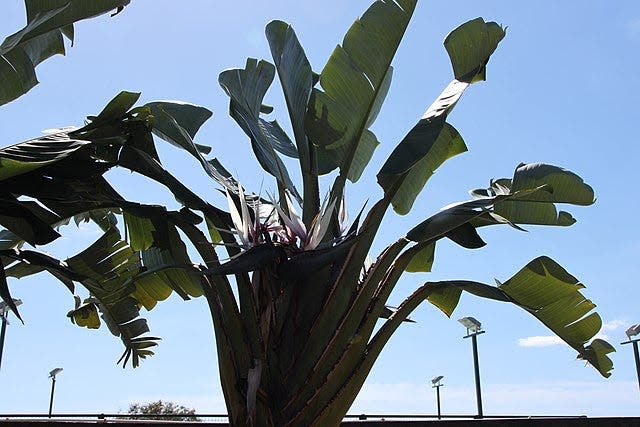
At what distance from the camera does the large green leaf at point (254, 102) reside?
5371 millimetres

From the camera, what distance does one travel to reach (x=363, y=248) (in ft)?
14.9

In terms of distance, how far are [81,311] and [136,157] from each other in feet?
6.83

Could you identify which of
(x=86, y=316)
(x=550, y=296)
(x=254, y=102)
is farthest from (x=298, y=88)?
(x=86, y=316)

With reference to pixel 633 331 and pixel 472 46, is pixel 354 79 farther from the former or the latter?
pixel 633 331

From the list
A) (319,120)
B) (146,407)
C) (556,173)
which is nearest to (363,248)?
(319,120)

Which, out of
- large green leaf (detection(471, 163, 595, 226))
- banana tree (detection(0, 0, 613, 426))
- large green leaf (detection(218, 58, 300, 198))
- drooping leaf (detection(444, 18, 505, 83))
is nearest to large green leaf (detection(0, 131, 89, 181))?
banana tree (detection(0, 0, 613, 426))

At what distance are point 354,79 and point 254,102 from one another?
911 millimetres

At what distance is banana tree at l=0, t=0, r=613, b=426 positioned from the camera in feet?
13.9

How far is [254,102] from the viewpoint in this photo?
5434mm

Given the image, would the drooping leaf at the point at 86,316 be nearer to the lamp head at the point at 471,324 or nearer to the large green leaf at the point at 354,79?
the large green leaf at the point at 354,79

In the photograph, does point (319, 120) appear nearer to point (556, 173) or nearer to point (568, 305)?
point (556, 173)

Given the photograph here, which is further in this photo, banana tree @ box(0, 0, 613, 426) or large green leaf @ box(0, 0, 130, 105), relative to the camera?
banana tree @ box(0, 0, 613, 426)

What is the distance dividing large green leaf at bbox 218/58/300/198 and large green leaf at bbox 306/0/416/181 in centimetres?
45

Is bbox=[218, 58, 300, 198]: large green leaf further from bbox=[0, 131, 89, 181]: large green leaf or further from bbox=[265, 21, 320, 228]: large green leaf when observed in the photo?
bbox=[0, 131, 89, 181]: large green leaf
